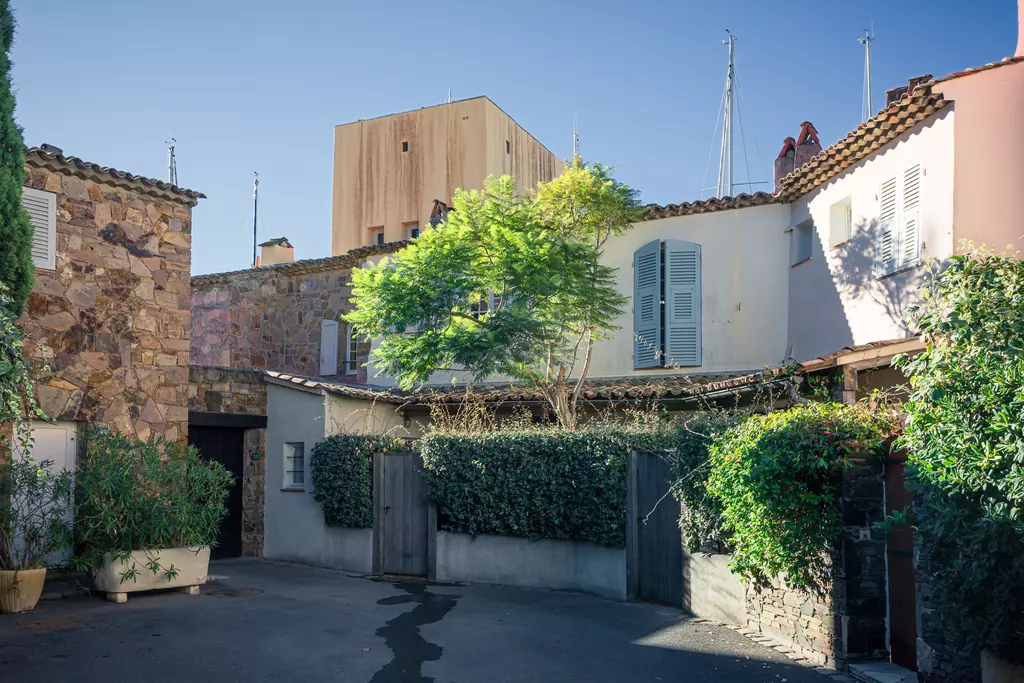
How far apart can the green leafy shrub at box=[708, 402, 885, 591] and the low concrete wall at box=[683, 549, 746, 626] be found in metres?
1.24

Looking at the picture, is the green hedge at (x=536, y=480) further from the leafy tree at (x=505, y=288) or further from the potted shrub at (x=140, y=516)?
the potted shrub at (x=140, y=516)

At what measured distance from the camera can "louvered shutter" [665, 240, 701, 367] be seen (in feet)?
49.9

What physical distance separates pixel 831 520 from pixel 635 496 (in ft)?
13.6

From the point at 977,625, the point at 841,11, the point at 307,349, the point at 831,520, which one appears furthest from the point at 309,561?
the point at 841,11

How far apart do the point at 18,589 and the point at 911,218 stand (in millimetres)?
11847

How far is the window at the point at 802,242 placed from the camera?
14.6 meters

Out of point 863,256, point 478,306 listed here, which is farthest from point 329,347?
point 863,256

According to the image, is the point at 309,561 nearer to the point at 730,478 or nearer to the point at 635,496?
the point at 635,496

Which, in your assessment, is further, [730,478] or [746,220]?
[746,220]

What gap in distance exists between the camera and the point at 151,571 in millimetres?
11062

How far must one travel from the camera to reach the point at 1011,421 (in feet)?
17.4

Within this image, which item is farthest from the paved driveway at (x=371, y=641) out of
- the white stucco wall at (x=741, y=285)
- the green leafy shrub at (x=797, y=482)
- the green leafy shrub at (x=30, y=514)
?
the white stucco wall at (x=741, y=285)

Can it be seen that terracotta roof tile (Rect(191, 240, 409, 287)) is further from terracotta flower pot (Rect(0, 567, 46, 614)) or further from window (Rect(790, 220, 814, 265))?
terracotta flower pot (Rect(0, 567, 46, 614))

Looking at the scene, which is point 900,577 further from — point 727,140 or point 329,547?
point 727,140
